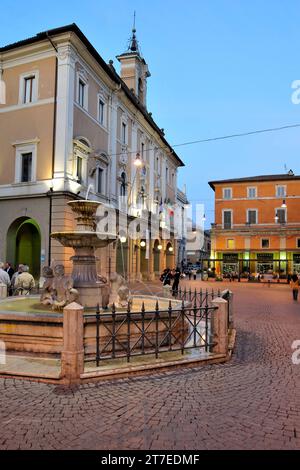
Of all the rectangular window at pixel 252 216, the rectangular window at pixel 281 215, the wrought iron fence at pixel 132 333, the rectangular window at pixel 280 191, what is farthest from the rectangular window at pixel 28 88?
the rectangular window at pixel 280 191

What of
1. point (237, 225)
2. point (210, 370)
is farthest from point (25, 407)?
point (237, 225)

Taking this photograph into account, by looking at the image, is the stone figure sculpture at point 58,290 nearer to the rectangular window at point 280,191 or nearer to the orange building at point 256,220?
the orange building at point 256,220

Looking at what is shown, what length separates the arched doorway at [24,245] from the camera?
819 inches

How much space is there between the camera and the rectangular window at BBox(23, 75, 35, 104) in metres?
20.8

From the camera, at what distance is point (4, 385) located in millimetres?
5145

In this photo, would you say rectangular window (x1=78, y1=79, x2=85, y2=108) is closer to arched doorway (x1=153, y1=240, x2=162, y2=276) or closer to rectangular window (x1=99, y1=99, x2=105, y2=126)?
rectangular window (x1=99, y1=99, x2=105, y2=126)

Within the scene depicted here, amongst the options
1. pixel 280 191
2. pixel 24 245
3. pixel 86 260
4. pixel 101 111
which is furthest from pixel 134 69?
pixel 86 260

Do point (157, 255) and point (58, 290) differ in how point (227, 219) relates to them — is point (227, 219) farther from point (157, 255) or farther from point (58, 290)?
point (58, 290)

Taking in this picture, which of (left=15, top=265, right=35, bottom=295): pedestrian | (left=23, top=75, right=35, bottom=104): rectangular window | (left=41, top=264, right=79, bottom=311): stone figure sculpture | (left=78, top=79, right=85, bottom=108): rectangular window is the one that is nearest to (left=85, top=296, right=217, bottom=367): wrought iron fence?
(left=41, top=264, right=79, bottom=311): stone figure sculpture

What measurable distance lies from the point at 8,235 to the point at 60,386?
17.0m

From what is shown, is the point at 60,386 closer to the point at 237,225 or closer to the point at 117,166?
the point at 117,166

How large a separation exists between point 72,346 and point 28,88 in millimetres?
19565

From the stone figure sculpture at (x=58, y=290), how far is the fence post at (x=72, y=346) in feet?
6.61

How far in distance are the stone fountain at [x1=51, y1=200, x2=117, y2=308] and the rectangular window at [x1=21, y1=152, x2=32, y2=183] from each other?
1279 cm
